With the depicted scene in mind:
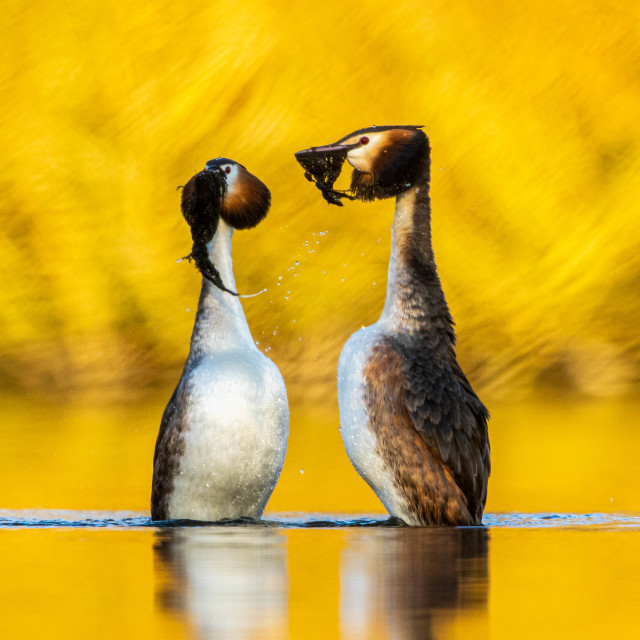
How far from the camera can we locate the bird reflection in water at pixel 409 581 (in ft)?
26.0

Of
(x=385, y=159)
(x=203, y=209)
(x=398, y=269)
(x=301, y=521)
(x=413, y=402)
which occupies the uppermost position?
(x=385, y=159)

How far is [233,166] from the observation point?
1387cm

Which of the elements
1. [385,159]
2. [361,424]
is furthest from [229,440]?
[385,159]

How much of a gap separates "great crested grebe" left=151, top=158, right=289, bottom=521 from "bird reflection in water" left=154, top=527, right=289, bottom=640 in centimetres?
101

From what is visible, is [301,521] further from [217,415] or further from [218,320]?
[218,320]

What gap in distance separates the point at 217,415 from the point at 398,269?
6.04 ft

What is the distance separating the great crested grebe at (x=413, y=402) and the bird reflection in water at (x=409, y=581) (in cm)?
70

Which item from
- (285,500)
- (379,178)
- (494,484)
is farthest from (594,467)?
(379,178)

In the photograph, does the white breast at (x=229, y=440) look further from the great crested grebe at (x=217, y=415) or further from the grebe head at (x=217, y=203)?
the grebe head at (x=217, y=203)

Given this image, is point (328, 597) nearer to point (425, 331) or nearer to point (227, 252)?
point (425, 331)

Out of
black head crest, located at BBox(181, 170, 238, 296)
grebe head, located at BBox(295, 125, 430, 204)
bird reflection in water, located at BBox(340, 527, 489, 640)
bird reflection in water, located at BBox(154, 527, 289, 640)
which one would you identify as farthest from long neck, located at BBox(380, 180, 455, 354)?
bird reflection in water, located at BBox(154, 527, 289, 640)

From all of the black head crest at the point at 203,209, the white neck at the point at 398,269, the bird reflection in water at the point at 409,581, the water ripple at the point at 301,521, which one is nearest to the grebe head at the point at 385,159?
the white neck at the point at 398,269

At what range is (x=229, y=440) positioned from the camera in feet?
41.8

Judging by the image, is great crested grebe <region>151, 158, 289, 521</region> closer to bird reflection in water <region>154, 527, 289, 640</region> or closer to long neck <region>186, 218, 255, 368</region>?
long neck <region>186, 218, 255, 368</region>
